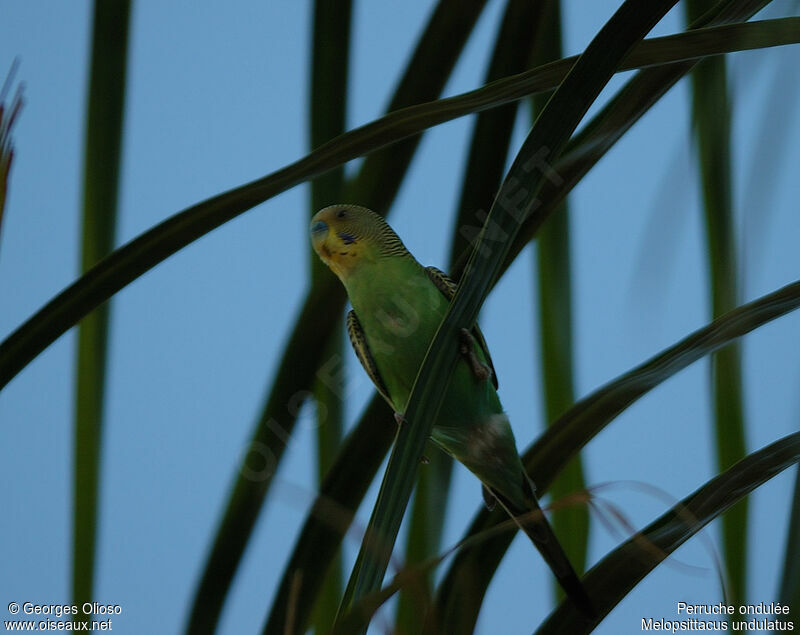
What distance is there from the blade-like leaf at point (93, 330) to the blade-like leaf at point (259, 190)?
129 mm

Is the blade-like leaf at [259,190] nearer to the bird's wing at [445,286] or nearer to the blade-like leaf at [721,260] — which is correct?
the blade-like leaf at [721,260]

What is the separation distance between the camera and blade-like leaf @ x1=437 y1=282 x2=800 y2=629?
0.34m

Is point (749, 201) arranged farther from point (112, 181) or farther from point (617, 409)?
point (112, 181)

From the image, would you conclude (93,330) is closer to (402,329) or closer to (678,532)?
(402,329)

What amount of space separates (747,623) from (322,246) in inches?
13.8

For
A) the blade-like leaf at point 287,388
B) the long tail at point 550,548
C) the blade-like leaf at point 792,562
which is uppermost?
the blade-like leaf at point 287,388

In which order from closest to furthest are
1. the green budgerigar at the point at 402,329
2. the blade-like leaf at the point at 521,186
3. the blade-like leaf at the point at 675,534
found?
the blade-like leaf at the point at 521,186, the blade-like leaf at the point at 675,534, the green budgerigar at the point at 402,329

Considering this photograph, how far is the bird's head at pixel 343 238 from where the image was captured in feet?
1.73

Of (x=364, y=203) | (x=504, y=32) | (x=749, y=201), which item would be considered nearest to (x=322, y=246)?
(x=364, y=203)

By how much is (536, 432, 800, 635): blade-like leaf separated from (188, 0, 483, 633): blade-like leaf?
16 cm

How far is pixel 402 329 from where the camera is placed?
1.75ft

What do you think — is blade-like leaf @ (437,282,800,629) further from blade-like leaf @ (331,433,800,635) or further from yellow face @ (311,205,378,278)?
yellow face @ (311,205,378,278)

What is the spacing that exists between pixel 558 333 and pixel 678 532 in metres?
0.20

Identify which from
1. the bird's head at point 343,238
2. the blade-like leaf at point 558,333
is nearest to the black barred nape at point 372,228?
the bird's head at point 343,238
